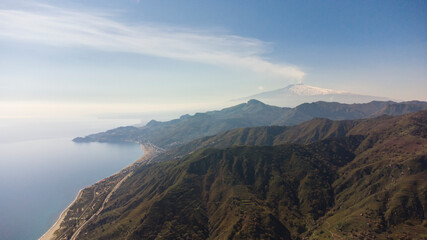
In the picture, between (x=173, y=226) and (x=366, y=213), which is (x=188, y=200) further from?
(x=366, y=213)

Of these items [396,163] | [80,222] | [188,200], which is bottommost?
[80,222]

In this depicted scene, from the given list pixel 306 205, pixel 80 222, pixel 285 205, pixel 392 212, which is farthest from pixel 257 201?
pixel 80 222

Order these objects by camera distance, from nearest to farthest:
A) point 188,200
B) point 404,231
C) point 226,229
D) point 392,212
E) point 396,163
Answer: point 404,231 → point 392,212 → point 226,229 → point 396,163 → point 188,200

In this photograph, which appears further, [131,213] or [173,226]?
[131,213]

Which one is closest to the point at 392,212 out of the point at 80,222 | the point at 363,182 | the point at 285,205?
the point at 363,182

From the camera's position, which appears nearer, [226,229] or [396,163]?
[226,229]

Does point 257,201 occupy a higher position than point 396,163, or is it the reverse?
point 396,163

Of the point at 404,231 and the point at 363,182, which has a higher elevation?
the point at 363,182

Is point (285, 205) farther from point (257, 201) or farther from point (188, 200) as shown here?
point (188, 200)

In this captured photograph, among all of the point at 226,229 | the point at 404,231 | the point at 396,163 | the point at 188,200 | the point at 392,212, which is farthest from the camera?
the point at 188,200
